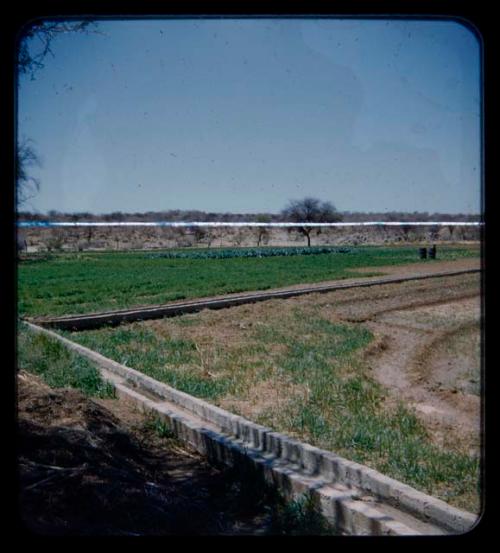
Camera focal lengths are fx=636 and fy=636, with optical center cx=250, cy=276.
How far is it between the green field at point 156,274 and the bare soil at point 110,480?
22.6 feet

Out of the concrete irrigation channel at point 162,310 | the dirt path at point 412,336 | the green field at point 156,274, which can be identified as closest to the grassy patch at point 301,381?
the dirt path at point 412,336

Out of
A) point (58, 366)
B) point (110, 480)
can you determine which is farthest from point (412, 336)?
point (110, 480)

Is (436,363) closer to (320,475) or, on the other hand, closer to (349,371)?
(349,371)

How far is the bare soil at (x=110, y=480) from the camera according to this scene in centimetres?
384

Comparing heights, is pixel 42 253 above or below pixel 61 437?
above

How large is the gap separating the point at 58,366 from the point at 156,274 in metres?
21.1

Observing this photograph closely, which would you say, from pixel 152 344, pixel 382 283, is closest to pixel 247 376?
pixel 152 344

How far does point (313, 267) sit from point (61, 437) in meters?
27.7

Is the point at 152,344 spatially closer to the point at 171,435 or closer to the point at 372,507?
the point at 171,435

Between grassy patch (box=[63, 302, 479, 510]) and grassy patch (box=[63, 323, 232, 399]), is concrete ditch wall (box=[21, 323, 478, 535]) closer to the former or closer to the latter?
grassy patch (box=[63, 302, 479, 510])

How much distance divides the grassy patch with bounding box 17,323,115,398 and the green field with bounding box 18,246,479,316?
2645mm

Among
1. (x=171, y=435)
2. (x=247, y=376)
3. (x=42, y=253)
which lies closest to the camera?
(x=171, y=435)

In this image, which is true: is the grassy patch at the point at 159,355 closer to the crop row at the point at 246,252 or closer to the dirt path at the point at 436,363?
the dirt path at the point at 436,363

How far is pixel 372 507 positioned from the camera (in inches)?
160
